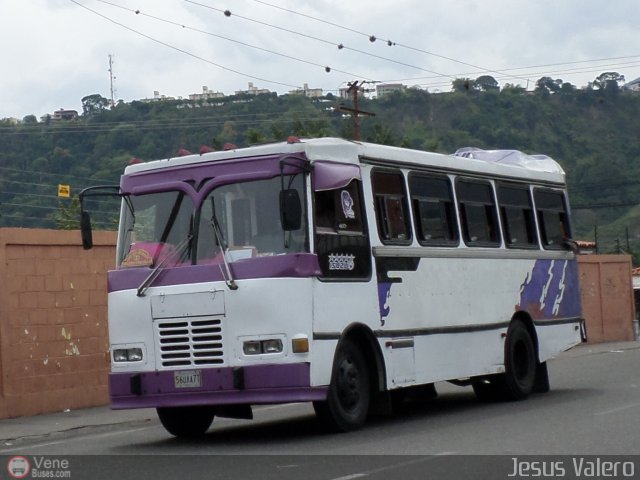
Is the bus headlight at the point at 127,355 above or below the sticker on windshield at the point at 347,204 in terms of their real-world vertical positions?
below

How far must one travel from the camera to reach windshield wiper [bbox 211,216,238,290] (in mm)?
12625

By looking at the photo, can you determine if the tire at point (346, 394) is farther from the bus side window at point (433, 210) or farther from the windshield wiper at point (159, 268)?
the bus side window at point (433, 210)

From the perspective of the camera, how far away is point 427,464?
10680 millimetres

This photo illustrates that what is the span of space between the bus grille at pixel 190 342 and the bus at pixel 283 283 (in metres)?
0.01

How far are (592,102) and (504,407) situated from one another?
78912 millimetres

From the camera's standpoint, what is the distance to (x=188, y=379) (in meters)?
12.8

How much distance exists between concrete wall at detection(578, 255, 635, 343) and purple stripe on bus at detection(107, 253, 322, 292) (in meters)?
24.8

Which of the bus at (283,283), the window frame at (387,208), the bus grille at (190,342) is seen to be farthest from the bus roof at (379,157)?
the bus grille at (190,342)

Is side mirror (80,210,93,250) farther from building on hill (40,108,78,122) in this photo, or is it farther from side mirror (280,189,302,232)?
building on hill (40,108,78,122)

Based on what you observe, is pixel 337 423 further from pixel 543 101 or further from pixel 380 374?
pixel 543 101

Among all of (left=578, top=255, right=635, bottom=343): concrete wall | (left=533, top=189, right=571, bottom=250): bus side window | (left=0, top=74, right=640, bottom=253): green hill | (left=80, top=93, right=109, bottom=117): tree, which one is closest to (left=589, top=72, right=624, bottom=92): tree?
(left=0, top=74, right=640, bottom=253): green hill

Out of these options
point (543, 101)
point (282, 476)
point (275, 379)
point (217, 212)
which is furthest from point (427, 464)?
point (543, 101)

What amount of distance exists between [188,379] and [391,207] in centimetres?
322

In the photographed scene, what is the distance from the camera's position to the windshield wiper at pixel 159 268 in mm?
13133
